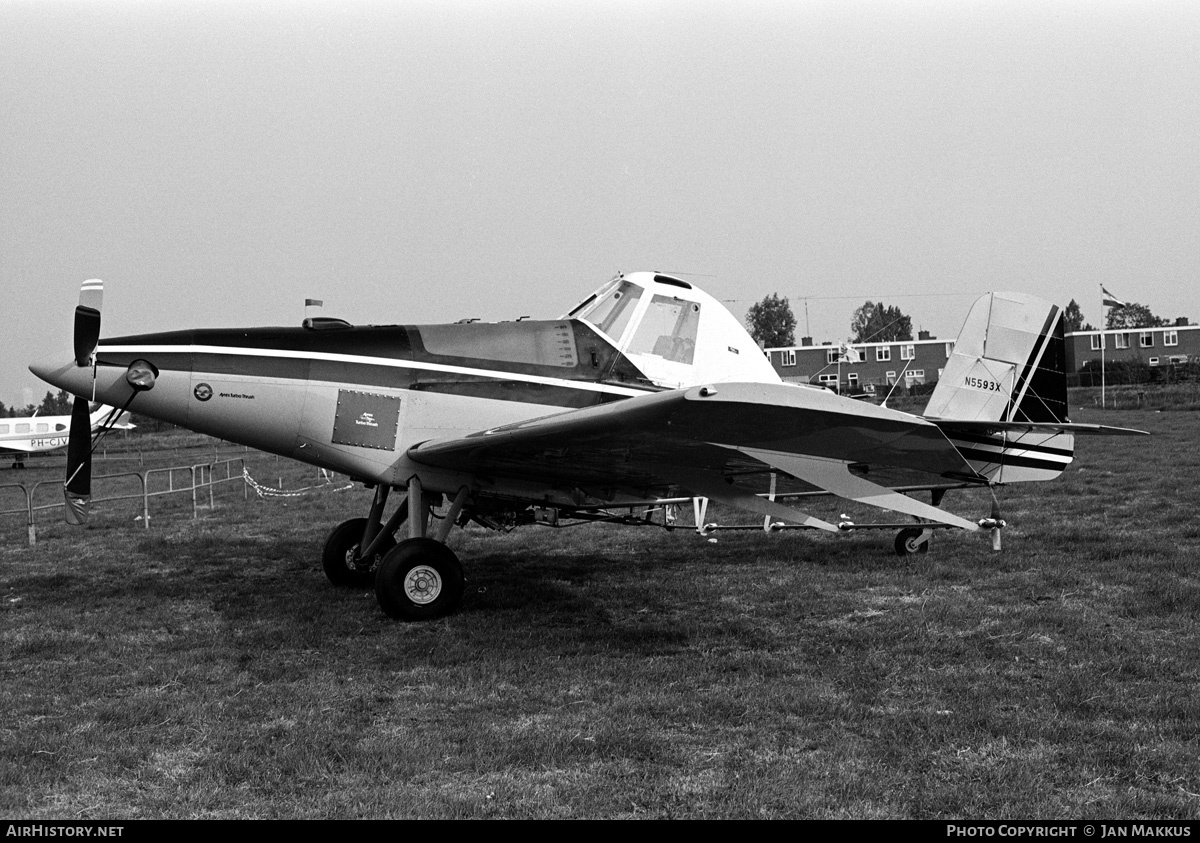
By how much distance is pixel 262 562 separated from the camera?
990 cm

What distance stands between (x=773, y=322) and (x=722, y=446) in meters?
84.0

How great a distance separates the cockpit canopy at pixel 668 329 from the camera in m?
7.43

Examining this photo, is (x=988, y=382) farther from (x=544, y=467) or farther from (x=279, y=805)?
(x=279, y=805)

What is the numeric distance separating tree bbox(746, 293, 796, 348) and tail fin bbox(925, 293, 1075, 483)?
244 feet

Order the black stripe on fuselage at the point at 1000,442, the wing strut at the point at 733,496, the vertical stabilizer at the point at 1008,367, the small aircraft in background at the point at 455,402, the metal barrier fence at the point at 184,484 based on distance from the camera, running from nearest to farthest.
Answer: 1. the wing strut at the point at 733,496
2. the small aircraft in background at the point at 455,402
3. the black stripe on fuselage at the point at 1000,442
4. the vertical stabilizer at the point at 1008,367
5. the metal barrier fence at the point at 184,484

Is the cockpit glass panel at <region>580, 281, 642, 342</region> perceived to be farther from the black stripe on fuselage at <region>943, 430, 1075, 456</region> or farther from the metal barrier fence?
the metal barrier fence

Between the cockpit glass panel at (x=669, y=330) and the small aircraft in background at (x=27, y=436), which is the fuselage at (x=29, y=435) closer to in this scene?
the small aircraft in background at (x=27, y=436)

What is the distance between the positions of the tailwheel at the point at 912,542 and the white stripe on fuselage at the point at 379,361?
11.5 feet

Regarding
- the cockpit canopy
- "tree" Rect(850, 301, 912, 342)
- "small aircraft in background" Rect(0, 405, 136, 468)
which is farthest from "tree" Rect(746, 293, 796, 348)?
the cockpit canopy

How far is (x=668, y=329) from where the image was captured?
753 centimetres

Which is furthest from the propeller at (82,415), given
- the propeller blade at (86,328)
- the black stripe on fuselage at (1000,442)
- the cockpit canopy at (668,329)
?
the black stripe on fuselage at (1000,442)

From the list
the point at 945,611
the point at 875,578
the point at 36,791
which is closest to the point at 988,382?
the point at 875,578

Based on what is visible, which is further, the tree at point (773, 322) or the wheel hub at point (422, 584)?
the tree at point (773, 322)

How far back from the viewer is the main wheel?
6637mm
